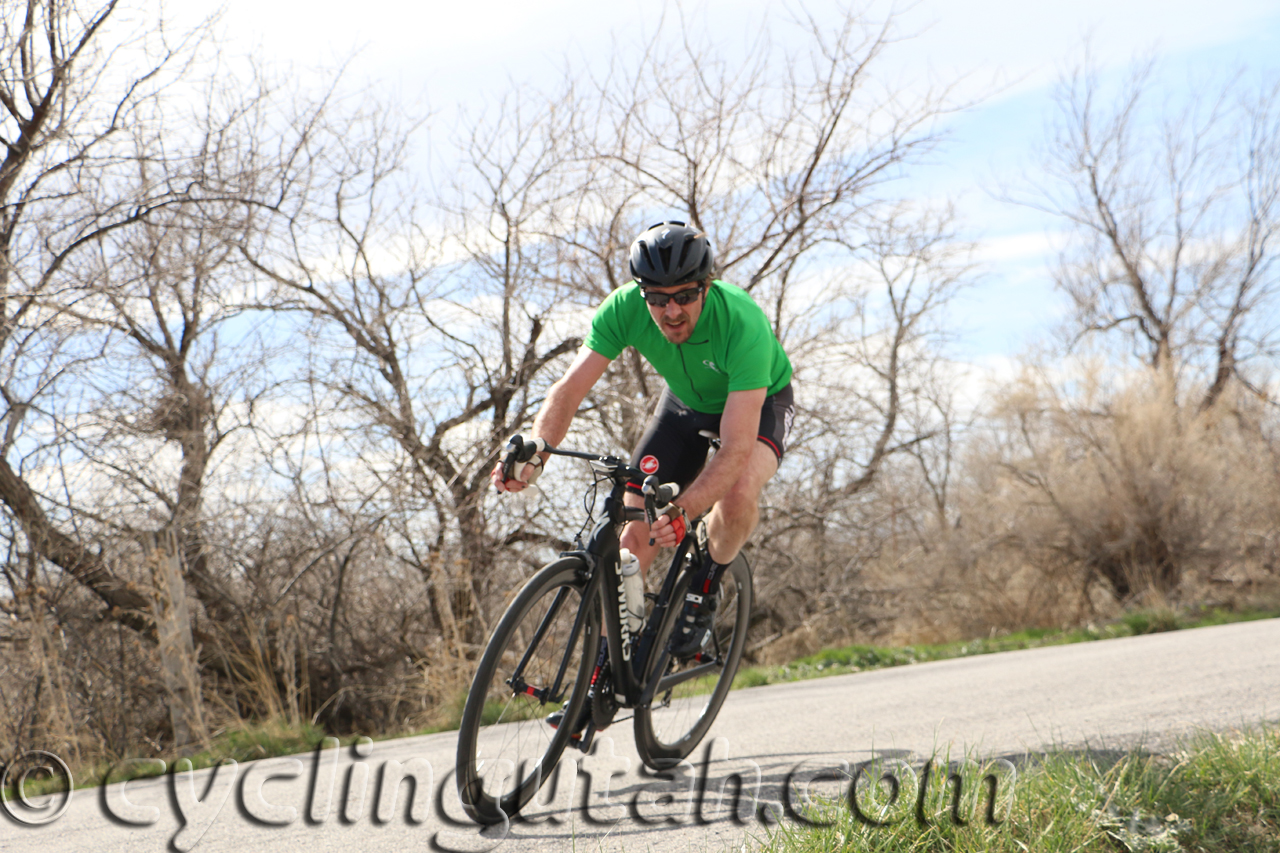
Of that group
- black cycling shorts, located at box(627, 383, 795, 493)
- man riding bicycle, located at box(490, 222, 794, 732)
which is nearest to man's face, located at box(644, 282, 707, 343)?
man riding bicycle, located at box(490, 222, 794, 732)

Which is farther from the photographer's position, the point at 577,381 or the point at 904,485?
the point at 904,485

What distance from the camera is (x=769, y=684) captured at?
8258 mm

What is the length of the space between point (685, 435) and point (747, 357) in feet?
2.13

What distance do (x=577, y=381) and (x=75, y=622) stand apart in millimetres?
6264

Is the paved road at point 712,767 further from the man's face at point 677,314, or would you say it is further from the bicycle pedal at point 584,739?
the man's face at point 677,314

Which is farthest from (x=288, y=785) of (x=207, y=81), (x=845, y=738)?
(x=207, y=81)

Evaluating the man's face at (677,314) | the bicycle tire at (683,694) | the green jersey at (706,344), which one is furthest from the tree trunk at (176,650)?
the man's face at (677,314)

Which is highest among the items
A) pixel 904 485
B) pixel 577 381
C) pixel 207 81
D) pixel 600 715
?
pixel 207 81

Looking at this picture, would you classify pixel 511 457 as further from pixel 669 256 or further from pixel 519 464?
pixel 669 256

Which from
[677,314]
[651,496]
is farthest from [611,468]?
[677,314]

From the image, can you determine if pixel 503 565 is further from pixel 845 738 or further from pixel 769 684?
pixel 845 738

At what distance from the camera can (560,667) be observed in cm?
353

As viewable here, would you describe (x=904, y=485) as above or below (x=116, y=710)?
below

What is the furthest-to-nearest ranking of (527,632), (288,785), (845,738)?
(845,738)
(288,785)
(527,632)
